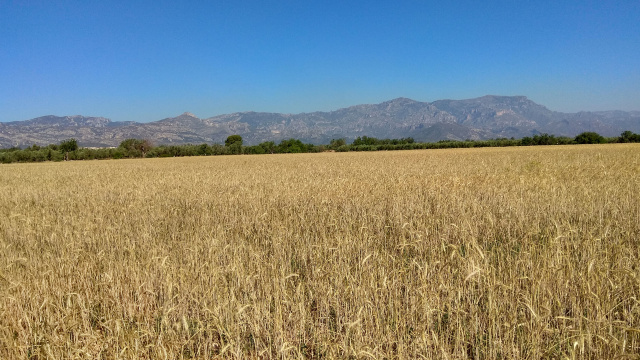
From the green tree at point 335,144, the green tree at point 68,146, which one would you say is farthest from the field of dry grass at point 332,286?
the green tree at point 335,144

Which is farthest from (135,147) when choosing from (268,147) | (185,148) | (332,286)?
(332,286)

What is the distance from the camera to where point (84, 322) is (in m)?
2.83

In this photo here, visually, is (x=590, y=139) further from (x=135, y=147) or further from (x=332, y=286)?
(x=135, y=147)

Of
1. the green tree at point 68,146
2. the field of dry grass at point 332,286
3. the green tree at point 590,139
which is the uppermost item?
the green tree at point 68,146

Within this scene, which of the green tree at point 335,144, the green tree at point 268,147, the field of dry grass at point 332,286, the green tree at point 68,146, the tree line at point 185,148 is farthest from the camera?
the green tree at point 335,144

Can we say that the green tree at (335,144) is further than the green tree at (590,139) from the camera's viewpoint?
Yes

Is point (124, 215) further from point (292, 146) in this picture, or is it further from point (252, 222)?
point (292, 146)

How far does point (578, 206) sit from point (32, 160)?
99897 mm

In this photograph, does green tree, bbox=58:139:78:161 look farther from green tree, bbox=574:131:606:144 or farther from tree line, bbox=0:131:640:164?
green tree, bbox=574:131:606:144

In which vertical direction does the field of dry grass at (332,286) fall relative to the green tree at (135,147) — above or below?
below

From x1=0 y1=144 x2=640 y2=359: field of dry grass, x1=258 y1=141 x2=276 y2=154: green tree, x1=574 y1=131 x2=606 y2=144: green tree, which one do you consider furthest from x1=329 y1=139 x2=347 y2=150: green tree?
x1=0 y1=144 x2=640 y2=359: field of dry grass

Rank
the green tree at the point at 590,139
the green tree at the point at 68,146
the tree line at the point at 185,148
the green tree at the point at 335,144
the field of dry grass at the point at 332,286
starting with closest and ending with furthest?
the field of dry grass at the point at 332,286 < the tree line at the point at 185,148 < the green tree at the point at 590,139 < the green tree at the point at 68,146 < the green tree at the point at 335,144

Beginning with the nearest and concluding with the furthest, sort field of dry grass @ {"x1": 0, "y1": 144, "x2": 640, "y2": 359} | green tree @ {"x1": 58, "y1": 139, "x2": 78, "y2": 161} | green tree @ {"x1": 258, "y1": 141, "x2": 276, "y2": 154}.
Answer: field of dry grass @ {"x1": 0, "y1": 144, "x2": 640, "y2": 359}, green tree @ {"x1": 58, "y1": 139, "x2": 78, "y2": 161}, green tree @ {"x1": 258, "y1": 141, "x2": 276, "y2": 154}

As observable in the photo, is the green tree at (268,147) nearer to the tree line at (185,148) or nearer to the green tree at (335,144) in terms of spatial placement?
the tree line at (185,148)
